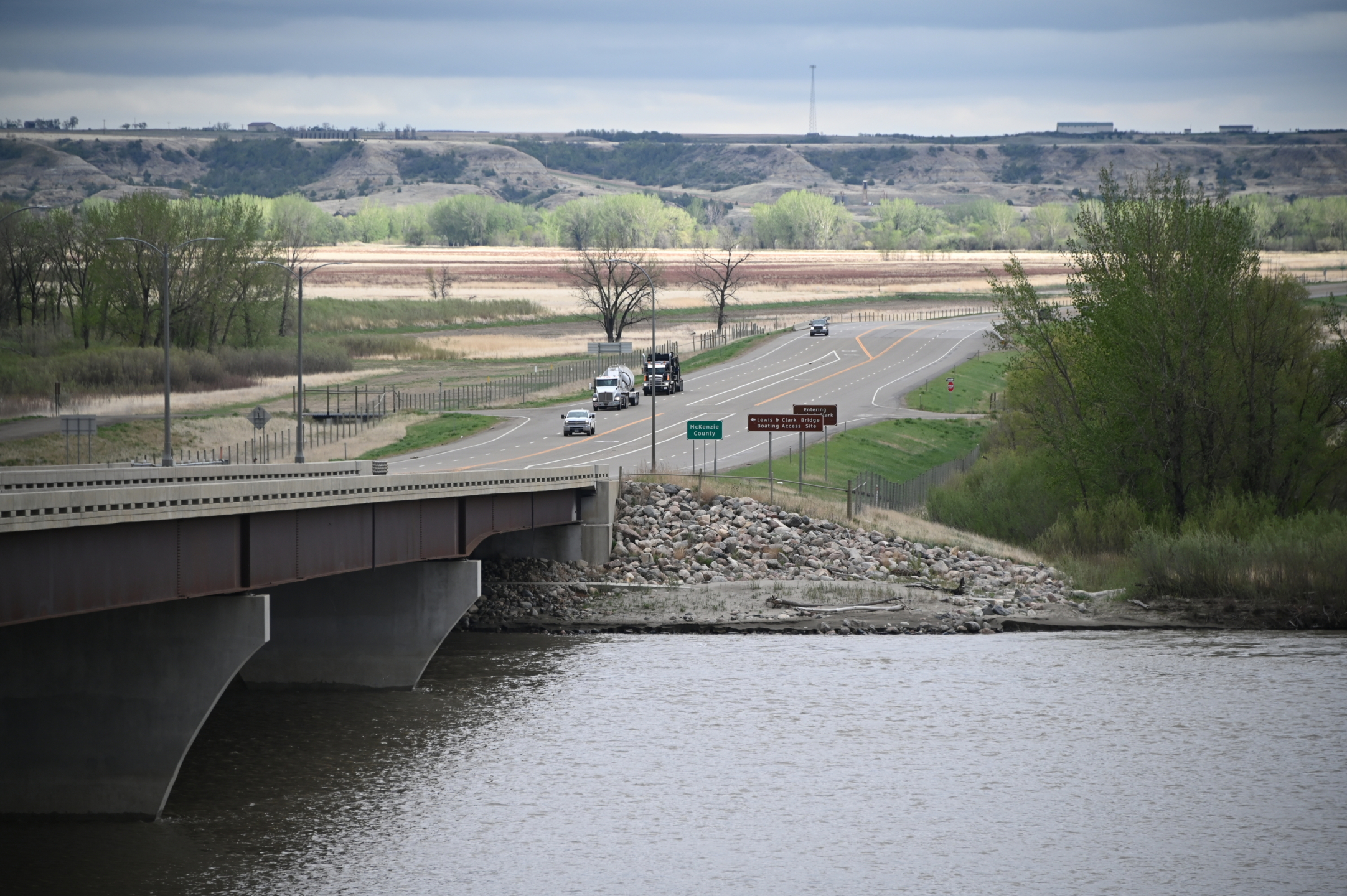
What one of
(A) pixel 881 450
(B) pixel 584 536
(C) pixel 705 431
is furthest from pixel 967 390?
(B) pixel 584 536

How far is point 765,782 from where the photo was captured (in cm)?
3312

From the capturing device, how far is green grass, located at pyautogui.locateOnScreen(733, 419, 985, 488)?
244 ft

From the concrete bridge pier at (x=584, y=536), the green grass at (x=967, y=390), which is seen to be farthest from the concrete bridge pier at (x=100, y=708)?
the green grass at (x=967, y=390)

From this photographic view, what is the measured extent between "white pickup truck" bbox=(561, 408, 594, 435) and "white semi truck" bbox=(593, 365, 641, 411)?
533 inches

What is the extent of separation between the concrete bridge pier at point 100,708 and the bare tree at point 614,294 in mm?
105231

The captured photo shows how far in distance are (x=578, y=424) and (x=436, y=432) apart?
8229 millimetres

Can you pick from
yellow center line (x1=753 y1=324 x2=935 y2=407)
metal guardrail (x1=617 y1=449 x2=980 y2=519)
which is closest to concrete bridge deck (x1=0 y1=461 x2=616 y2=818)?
metal guardrail (x1=617 y1=449 x2=980 y2=519)

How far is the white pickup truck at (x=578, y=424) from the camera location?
8012cm

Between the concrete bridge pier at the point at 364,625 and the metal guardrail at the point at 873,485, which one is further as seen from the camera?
the metal guardrail at the point at 873,485

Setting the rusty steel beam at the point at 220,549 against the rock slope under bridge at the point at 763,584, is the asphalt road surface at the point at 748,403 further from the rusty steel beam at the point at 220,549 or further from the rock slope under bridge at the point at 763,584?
the rusty steel beam at the point at 220,549

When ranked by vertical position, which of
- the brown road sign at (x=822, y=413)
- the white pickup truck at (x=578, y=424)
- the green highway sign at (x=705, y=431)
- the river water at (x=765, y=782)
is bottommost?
the river water at (x=765, y=782)

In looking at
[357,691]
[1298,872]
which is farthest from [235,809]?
[1298,872]

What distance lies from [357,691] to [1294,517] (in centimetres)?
3864

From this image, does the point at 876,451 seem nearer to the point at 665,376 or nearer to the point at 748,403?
the point at 748,403
